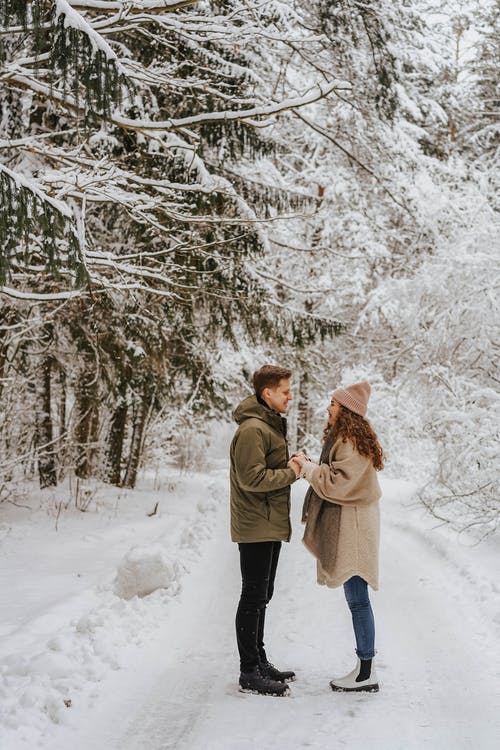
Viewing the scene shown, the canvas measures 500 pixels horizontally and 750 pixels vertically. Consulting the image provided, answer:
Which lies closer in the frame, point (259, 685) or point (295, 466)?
point (259, 685)

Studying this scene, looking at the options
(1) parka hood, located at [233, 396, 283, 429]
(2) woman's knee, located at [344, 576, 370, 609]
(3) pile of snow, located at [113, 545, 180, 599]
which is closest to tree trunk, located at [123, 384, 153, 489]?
(3) pile of snow, located at [113, 545, 180, 599]

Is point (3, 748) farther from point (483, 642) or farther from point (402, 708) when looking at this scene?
point (483, 642)

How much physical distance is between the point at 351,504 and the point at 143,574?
282 centimetres

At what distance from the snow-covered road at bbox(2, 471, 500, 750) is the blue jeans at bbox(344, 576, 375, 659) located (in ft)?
0.90

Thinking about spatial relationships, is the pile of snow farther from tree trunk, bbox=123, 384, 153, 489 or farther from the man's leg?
tree trunk, bbox=123, 384, 153, 489

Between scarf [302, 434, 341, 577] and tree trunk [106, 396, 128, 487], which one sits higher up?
scarf [302, 434, 341, 577]

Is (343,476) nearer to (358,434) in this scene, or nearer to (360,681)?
(358,434)

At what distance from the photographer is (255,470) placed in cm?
430

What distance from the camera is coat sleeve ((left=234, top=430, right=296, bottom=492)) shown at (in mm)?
4289

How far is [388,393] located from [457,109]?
35.1 ft

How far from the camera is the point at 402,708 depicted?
13.3 ft

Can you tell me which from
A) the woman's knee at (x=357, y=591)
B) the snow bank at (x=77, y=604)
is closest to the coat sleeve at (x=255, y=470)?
the woman's knee at (x=357, y=591)

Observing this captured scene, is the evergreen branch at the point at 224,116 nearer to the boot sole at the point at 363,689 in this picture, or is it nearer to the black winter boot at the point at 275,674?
the black winter boot at the point at 275,674

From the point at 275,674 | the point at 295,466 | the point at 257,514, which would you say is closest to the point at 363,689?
the point at 275,674
